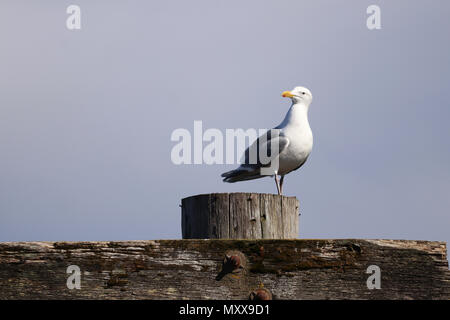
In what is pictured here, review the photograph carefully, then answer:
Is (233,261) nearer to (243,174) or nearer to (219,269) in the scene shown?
(219,269)

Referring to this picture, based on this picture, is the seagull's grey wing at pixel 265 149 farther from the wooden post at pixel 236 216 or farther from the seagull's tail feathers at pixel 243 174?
the wooden post at pixel 236 216

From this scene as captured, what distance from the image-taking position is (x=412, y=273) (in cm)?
303

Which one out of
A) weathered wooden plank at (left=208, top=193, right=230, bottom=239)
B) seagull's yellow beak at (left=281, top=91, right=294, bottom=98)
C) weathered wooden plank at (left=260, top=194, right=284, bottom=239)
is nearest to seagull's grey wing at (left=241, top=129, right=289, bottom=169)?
seagull's yellow beak at (left=281, top=91, right=294, bottom=98)

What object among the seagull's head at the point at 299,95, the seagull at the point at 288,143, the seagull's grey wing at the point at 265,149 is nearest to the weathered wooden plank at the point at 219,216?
the seagull at the point at 288,143

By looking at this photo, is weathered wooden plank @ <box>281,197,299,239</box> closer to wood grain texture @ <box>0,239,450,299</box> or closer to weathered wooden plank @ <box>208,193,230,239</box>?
weathered wooden plank @ <box>208,193,230,239</box>

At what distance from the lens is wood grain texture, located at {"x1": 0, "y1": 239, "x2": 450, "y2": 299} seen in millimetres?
3014

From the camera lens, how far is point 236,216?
139 inches

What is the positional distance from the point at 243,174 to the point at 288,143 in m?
1.51

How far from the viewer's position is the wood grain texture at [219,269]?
301cm

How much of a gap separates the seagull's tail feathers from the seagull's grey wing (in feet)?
0.24

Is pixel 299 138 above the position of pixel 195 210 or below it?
above
